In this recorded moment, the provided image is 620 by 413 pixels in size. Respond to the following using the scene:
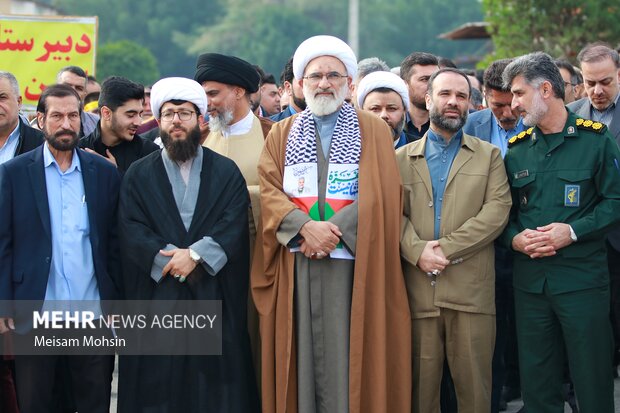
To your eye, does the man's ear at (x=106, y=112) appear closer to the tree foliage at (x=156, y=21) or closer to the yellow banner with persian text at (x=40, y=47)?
the yellow banner with persian text at (x=40, y=47)

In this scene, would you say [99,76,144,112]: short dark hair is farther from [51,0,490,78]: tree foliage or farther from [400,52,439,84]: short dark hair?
[51,0,490,78]: tree foliage

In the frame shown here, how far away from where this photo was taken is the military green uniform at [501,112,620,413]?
16.6ft

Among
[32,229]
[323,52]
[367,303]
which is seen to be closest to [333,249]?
[367,303]

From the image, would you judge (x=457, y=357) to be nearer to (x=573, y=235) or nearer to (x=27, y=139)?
(x=573, y=235)

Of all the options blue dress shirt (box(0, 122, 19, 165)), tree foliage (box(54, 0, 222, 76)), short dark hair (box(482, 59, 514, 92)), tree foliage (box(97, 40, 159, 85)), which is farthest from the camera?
tree foliage (box(54, 0, 222, 76))

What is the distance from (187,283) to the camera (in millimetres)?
5188

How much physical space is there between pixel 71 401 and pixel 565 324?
268 centimetres

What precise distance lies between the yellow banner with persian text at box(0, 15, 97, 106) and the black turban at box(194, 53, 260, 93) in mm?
4144

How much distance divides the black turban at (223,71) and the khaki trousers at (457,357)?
71.4 inches

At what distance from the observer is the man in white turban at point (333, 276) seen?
16.6ft

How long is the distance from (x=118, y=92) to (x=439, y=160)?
7.09 feet

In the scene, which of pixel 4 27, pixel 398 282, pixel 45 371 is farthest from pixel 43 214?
pixel 4 27

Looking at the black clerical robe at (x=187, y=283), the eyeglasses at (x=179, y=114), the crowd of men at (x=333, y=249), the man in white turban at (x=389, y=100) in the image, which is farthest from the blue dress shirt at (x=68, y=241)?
the man in white turban at (x=389, y=100)

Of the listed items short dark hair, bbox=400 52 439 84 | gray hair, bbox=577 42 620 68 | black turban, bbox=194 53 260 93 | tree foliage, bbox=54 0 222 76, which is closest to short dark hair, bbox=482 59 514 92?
gray hair, bbox=577 42 620 68
